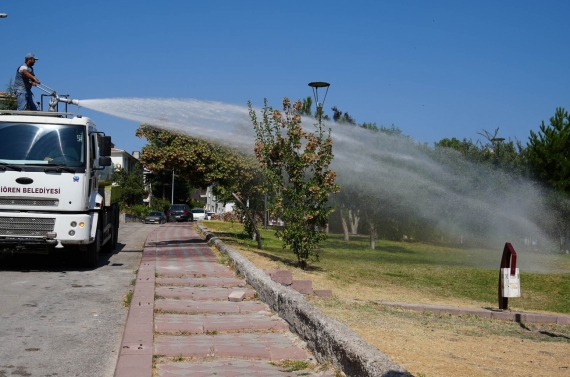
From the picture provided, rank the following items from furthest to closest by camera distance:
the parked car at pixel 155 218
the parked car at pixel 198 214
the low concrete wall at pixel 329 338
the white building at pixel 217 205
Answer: the parked car at pixel 198 214 < the parked car at pixel 155 218 < the white building at pixel 217 205 < the low concrete wall at pixel 329 338

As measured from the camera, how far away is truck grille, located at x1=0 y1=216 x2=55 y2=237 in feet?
38.7

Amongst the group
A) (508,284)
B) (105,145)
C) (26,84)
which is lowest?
(508,284)

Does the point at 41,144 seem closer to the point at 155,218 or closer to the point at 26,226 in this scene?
the point at 26,226

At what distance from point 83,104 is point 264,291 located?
7992mm

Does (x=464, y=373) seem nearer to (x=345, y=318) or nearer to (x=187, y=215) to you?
(x=345, y=318)

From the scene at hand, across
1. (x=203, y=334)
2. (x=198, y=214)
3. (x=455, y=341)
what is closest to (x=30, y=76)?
(x=203, y=334)

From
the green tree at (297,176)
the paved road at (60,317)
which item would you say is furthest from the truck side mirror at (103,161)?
the green tree at (297,176)

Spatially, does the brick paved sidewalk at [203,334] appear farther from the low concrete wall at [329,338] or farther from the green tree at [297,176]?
the green tree at [297,176]

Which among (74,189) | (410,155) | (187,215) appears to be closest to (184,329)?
(74,189)

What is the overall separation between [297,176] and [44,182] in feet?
20.9

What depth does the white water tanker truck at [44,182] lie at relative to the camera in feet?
38.5

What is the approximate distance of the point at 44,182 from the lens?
1176cm

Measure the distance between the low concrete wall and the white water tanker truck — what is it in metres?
4.79

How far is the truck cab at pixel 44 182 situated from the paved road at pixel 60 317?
69 cm
